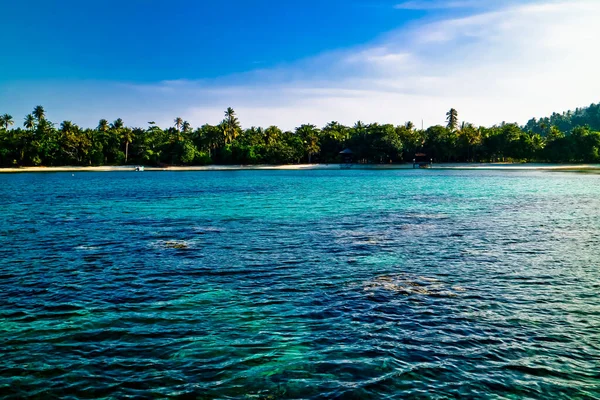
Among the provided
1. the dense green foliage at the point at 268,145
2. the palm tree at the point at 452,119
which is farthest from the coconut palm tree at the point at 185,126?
the palm tree at the point at 452,119

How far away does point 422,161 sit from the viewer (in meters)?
159

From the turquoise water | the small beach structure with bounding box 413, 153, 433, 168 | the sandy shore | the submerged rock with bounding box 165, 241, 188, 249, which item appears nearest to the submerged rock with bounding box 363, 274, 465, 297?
the turquoise water

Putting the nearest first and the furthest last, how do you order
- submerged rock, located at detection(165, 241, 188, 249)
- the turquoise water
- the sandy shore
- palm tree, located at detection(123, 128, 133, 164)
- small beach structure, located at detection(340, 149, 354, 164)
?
the turquoise water < submerged rock, located at detection(165, 241, 188, 249) < the sandy shore < palm tree, located at detection(123, 128, 133, 164) < small beach structure, located at detection(340, 149, 354, 164)

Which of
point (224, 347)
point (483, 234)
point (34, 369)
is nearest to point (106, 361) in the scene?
point (34, 369)

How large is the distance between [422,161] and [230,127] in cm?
7228

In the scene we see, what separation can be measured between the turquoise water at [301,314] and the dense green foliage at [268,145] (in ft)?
414

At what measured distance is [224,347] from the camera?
1066 centimetres

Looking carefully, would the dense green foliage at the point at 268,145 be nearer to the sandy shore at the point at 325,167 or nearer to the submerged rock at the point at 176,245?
the sandy shore at the point at 325,167

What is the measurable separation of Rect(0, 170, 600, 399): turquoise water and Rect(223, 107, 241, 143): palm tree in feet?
442

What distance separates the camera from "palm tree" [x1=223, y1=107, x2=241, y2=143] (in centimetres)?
15988

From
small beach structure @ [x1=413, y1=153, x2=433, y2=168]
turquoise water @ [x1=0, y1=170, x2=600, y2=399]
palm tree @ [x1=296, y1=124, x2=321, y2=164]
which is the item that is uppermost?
palm tree @ [x1=296, y1=124, x2=321, y2=164]

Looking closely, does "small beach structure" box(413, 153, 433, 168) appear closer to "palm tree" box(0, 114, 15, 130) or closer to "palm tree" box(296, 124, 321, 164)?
"palm tree" box(296, 124, 321, 164)

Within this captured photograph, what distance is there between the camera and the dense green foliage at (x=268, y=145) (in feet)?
451

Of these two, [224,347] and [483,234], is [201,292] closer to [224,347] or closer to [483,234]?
[224,347]
